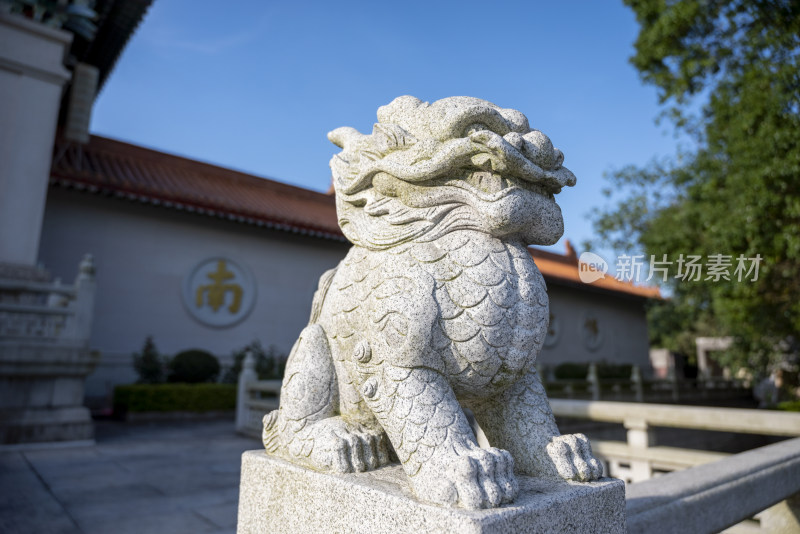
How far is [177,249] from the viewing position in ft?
31.5

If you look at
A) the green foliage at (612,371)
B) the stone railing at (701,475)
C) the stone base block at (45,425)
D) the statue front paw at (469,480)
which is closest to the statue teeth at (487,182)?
the statue front paw at (469,480)

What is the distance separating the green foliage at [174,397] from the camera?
25.8 ft

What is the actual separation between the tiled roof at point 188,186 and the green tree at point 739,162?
2714mm

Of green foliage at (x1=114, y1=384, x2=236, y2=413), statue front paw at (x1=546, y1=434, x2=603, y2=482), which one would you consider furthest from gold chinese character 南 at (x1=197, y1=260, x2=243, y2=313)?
statue front paw at (x1=546, y1=434, x2=603, y2=482)

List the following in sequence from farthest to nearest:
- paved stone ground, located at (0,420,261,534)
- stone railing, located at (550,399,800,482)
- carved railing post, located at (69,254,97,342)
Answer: carved railing post, located at (69,254,97,342)
stone railing, located at (550,399,800,482)
paved stone ground, located at (0,420,261,534)

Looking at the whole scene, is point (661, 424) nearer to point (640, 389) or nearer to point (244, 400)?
point (244, 400)

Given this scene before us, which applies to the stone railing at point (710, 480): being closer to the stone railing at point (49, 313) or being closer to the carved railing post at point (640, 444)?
the carved railing post at point (640, 444)

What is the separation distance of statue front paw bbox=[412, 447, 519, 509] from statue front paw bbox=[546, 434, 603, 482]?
0.77 ft

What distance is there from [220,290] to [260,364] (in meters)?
1.65

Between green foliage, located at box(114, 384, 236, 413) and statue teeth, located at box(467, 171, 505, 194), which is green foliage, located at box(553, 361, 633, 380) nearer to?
green foliage, located at box(114, 384, 236, 413)

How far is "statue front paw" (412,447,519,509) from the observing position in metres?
1.16

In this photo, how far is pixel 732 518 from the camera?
208 cm

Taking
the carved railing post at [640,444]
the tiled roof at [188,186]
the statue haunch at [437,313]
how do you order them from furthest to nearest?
the tiled roof at [188,186], the carved railing post at [640,444], the statue haunch at [437,313]

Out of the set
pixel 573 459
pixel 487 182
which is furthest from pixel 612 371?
pixel 487 182
